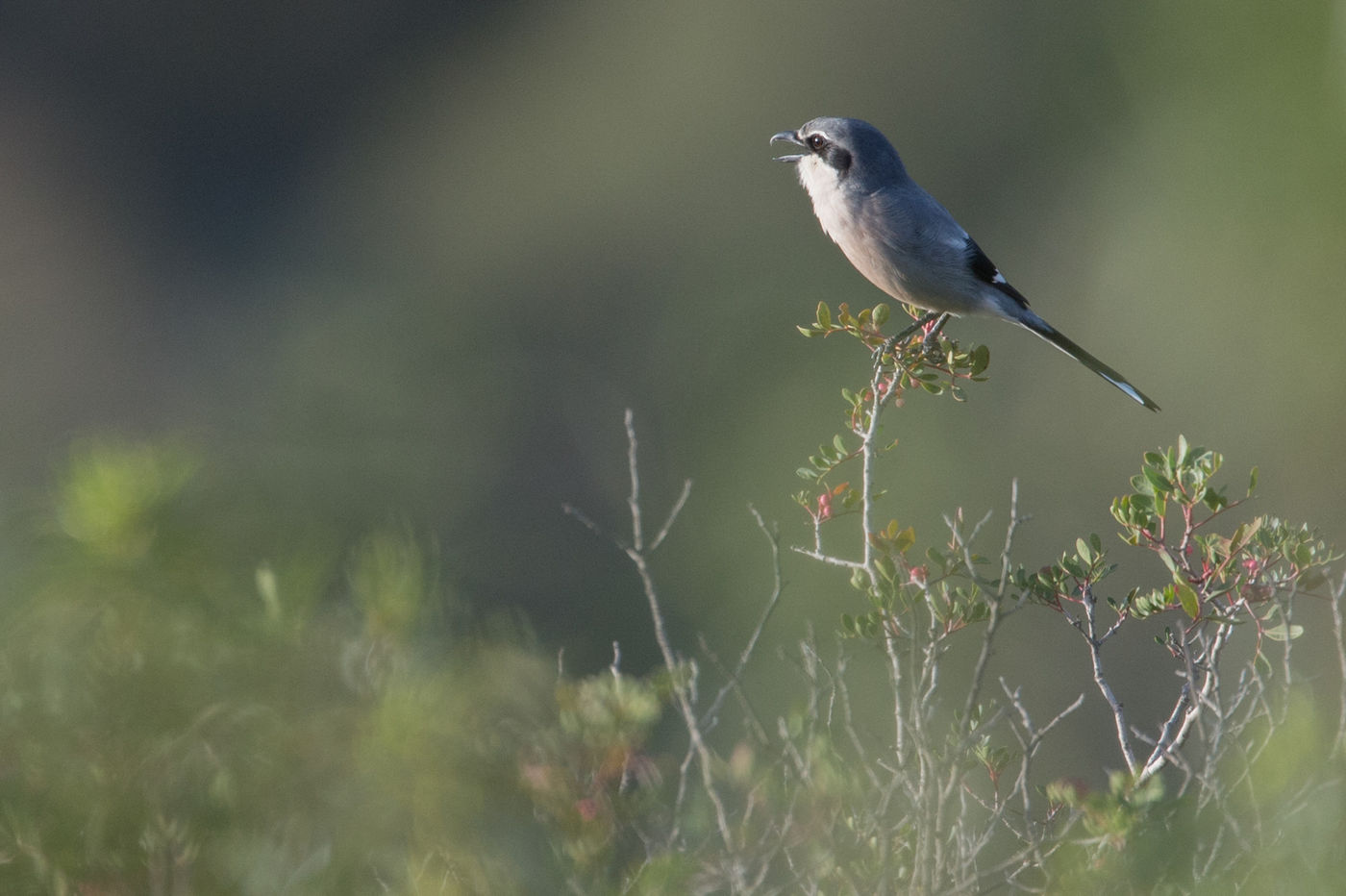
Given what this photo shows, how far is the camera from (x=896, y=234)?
4.96 m

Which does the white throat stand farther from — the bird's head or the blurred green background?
the blurred green background

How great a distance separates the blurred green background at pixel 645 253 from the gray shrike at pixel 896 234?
15.1 feet

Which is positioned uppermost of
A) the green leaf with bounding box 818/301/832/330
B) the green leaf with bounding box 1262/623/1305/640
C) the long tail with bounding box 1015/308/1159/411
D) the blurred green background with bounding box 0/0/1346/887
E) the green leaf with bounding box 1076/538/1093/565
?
the green leaf with bounding box 818/301/832/330

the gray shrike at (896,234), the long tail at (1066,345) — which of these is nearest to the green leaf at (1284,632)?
the gray shrike at (896,234)

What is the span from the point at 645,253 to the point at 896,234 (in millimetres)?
16362

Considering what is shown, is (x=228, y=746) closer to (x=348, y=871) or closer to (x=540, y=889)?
(x=348, y=871)

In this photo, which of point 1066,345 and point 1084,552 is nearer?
point 1084,552

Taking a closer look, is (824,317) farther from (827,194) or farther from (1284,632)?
(827,194)

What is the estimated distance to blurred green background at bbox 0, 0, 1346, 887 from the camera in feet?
46.1

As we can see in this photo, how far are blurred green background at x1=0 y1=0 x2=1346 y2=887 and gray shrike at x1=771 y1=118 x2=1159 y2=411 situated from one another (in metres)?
4.61

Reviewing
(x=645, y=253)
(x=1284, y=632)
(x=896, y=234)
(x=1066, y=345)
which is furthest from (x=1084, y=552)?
(x=645, y=253)

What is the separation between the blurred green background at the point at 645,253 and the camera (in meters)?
14.0

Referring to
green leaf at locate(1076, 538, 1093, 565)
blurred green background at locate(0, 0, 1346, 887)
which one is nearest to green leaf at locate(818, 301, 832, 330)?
green leaf at locate(1076, 538, 1093, 565)

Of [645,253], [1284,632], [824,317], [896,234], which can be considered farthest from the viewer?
[645,253]
